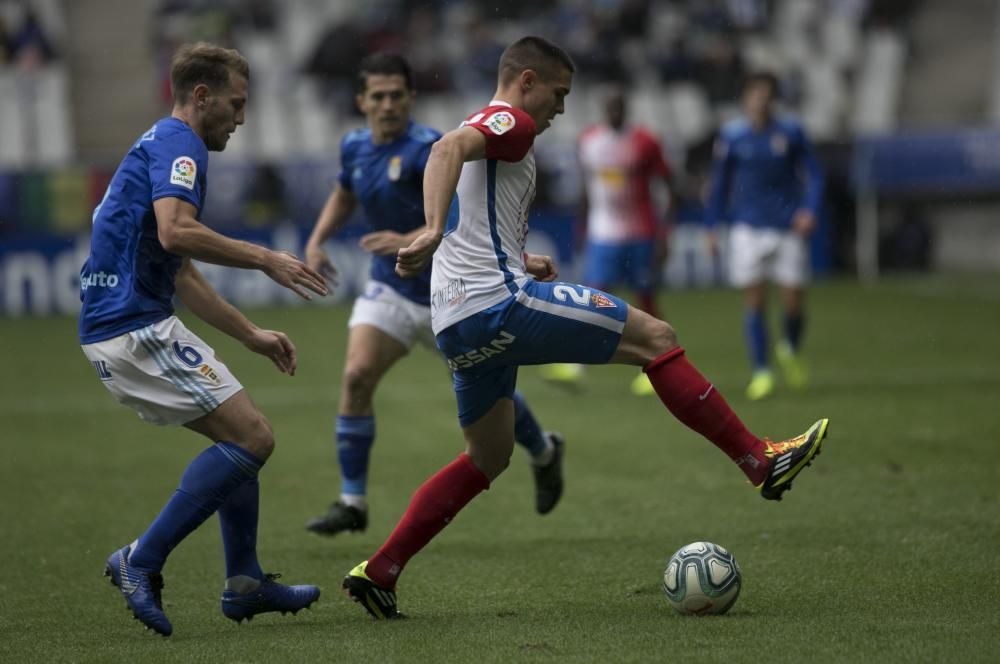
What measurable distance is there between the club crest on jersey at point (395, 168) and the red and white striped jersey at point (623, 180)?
5.72m

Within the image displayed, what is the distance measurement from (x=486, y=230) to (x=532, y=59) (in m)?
0.64

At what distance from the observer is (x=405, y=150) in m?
7.15

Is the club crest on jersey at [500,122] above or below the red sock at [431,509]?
above

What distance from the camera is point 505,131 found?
4.87 metres

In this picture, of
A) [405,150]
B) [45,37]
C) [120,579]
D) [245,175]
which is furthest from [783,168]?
[45,37]

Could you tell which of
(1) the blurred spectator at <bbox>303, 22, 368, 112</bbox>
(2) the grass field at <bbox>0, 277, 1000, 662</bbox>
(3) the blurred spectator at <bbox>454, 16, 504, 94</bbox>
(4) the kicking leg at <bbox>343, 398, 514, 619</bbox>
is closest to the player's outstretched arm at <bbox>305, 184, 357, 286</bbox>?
(2) the grass field at <bbox>0, 277, 1000, 662</bbox>

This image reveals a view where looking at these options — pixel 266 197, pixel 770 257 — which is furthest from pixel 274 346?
pixel 266 197

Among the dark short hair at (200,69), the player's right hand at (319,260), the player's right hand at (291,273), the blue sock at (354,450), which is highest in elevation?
the dark short hair at (200,69)

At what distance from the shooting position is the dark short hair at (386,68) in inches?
280

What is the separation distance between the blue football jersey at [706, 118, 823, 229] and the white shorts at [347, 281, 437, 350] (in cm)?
511

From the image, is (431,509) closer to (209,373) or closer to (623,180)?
(209,373)

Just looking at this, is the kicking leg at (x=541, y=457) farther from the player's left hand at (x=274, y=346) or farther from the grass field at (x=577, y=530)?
the player's left hand at (x=274, y=346)

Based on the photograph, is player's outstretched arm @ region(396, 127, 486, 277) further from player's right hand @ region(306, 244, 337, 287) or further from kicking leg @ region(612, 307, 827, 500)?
player's right hand @ region(306, 244, 337, 287)

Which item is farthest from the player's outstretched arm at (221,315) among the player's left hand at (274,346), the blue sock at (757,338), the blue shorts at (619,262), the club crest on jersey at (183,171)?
the blue shorts at (619,262)
